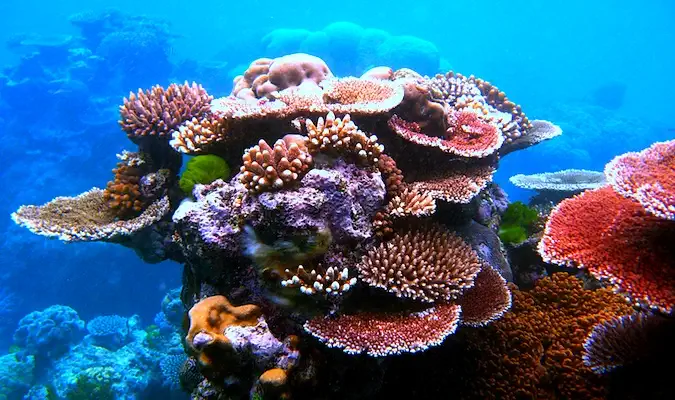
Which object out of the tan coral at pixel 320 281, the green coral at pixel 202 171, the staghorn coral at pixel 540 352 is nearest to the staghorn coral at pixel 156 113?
the green coral at pixel 202 171

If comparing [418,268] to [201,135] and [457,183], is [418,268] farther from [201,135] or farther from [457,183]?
[201,135]

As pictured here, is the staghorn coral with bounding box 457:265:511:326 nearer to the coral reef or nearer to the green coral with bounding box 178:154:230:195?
the coral reef

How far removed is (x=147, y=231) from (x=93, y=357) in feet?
35.4

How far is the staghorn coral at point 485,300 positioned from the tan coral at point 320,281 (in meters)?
1.28

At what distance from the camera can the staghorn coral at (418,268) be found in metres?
3.28

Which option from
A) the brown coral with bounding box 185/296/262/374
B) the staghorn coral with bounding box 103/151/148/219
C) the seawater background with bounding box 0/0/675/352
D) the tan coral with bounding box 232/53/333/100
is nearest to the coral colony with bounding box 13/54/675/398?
the brown coral with bounding box 185/296/262/374

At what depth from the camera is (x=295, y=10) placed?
64250 mm

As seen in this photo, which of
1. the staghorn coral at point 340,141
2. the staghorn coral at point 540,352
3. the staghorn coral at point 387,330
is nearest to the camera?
the staghorn coral at point 387,330

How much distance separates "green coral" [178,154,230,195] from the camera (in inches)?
158

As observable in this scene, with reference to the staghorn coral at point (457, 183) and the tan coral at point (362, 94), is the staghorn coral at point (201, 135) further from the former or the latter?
the staghorn coral at point (457, 183)

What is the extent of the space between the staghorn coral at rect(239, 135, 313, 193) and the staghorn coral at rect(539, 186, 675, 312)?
7.71 ft

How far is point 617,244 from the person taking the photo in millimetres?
3148

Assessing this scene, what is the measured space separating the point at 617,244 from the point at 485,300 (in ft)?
4.11

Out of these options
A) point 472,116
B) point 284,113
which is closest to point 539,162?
point 472,116
